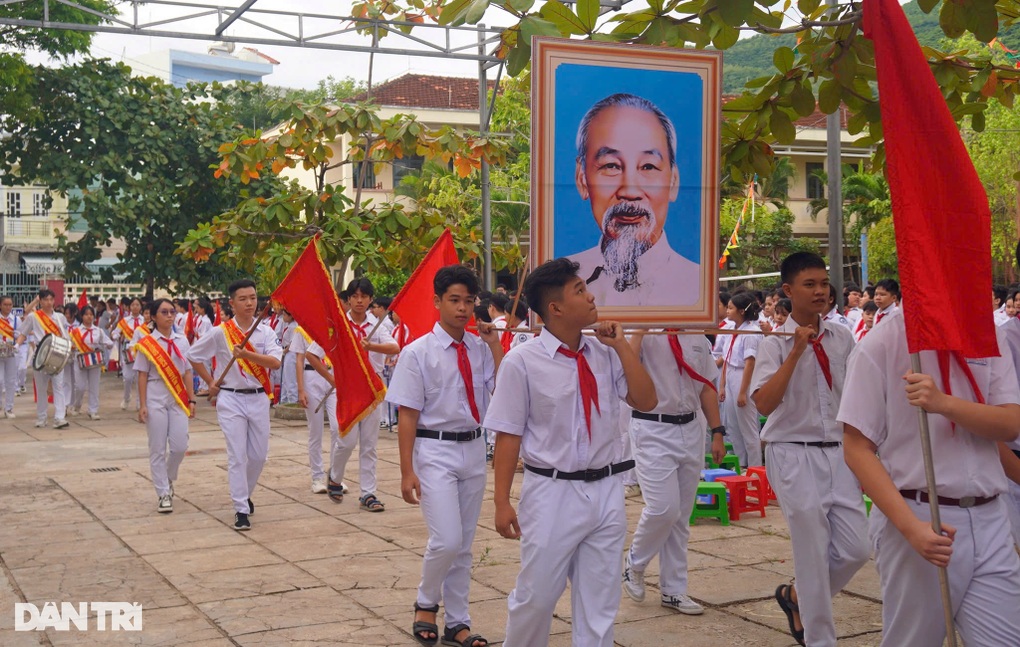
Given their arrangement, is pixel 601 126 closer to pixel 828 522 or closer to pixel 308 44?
pixel 828 522

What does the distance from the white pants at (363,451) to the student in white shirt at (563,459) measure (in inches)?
219

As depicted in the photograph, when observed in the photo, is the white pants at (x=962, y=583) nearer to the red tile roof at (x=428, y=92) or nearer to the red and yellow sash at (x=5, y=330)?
the red and yellow sash at (x=5, y=330)

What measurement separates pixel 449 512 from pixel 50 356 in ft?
43.8

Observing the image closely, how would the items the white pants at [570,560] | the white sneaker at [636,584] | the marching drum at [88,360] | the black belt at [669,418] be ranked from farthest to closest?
the marching drum at [88,360]
the white sneaker at [636,584]
the black belt at [669,418]
the white pants at [570,560]

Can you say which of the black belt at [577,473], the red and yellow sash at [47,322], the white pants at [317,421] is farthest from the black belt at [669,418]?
the red and yellow sash at [47,322]

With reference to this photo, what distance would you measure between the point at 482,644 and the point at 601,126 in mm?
2731

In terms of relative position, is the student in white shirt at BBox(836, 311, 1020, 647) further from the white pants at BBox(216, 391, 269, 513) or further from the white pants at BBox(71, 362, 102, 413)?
the white pants at BBox(71, 362, 102, 413)

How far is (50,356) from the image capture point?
1750 centimetres

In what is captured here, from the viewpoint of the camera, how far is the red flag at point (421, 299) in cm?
884

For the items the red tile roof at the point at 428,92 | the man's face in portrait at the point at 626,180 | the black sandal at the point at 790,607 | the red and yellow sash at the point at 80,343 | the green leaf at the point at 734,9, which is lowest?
the black sandal at the point at 790,607

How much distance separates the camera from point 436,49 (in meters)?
14.7

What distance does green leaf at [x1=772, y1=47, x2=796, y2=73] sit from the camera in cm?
611

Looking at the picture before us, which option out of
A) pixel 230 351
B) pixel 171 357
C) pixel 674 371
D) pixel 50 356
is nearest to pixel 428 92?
pixel 50 356

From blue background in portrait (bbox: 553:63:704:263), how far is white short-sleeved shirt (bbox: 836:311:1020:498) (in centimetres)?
171
